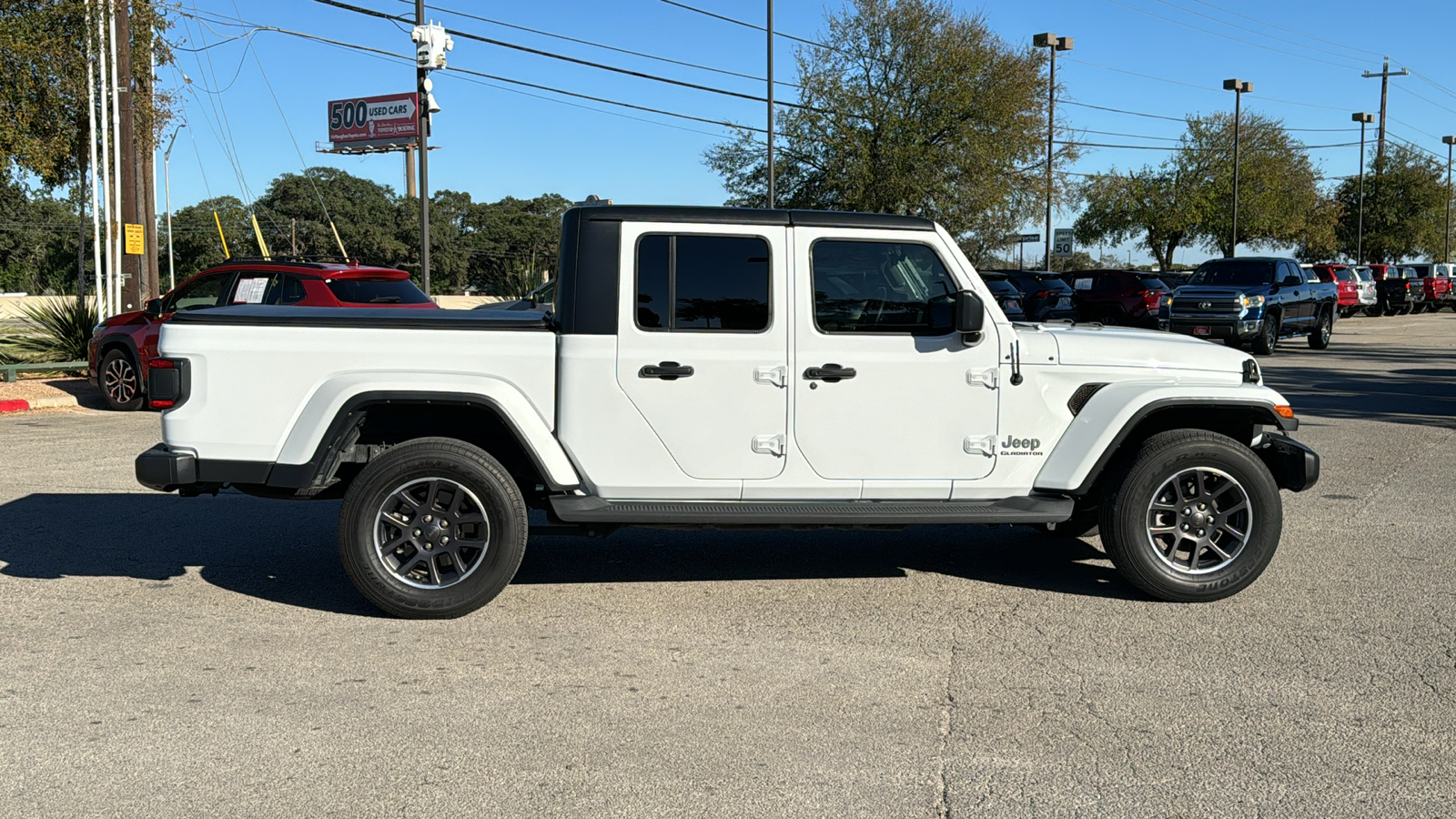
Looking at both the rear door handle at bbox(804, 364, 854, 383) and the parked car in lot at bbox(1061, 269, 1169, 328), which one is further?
the parked car in lot at bbox(1061, 269, 1169, 328)

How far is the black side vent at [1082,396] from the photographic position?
229 inches

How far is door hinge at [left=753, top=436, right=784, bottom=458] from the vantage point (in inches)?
223

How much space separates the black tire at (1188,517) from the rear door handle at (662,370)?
2132mm

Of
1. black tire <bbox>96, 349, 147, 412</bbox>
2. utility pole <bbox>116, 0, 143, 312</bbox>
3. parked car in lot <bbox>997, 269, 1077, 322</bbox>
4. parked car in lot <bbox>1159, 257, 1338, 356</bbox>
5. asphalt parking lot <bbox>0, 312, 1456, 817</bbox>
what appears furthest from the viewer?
parked car in lot <bbox>997, 269, 1077, 322</bbox>

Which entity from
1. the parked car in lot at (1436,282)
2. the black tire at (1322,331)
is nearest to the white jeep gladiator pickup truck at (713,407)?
the black tire at (1322,331)

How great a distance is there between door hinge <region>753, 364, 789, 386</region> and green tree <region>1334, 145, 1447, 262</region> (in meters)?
74.0

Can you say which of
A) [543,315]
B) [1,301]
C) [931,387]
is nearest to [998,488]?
[931,387]

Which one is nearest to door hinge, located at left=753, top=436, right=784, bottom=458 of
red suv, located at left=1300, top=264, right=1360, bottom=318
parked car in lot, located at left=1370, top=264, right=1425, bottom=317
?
red suv, located at left=1300, top=264, right=1360, bottom=318

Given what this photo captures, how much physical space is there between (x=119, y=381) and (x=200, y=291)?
1.55 metres

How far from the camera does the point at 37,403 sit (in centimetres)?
1472

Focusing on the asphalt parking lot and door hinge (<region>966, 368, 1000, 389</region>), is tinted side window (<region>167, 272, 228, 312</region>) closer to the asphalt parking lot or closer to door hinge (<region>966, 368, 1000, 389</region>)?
the asphalt parking lot

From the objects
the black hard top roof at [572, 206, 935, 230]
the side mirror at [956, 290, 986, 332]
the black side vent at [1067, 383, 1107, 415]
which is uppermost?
the black hard top roof at [572, 206, 935, 230]

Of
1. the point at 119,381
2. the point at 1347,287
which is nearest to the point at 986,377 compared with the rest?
the point at 119,381

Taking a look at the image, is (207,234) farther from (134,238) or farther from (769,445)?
(769,445)
